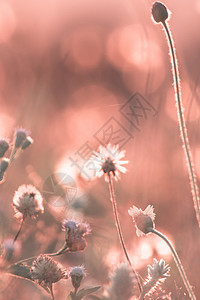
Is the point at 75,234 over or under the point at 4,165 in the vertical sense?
under

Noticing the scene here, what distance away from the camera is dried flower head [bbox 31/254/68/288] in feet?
3.03

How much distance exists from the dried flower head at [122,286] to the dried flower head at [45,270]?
0.25 m

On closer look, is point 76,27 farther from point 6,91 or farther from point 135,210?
point 135,210

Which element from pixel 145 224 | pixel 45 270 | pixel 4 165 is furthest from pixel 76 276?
pixel 4 165

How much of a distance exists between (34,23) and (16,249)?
375 cm

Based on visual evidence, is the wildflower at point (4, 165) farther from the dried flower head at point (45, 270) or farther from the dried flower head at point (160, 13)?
the dried flower head at point (160, 13)

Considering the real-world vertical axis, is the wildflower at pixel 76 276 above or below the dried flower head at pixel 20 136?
below

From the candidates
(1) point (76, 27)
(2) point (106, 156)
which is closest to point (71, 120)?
(1) point (76, 27)

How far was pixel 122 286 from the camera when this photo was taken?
683mm

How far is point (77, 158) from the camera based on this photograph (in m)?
2.04

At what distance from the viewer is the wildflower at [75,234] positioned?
0.95m

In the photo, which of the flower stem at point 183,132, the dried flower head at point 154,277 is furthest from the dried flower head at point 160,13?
the dried flower head at point 154,277

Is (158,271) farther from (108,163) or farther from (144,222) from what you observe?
(108,163)

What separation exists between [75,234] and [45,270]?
0.31 feet
